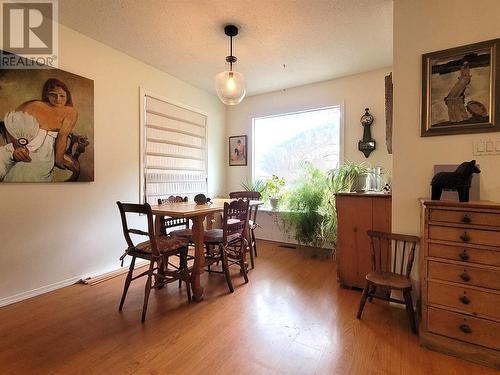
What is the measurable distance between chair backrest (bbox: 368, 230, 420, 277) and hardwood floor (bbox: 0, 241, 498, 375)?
0.34 metres

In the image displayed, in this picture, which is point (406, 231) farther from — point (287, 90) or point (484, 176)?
point (287, 90)

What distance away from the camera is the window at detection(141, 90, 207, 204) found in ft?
11.1

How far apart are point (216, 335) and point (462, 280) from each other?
1.58 meters

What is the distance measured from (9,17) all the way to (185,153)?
228cm

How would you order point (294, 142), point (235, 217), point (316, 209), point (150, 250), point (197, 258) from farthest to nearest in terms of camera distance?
point (294, 142) → point (316, 209) → point (235, 217) → point (197, 258) → point (150, 250)

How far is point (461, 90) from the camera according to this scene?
1841mm

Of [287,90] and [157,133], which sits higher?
[287,90]

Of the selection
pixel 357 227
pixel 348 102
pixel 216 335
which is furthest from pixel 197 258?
pixel 348 102

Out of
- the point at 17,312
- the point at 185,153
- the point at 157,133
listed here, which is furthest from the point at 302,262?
the point at 17,312

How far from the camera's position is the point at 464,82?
1828 millimetres

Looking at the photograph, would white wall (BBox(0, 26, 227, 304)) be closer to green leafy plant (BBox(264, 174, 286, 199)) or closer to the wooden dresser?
green leafy plant (BBox(264, 174, 286, 199))

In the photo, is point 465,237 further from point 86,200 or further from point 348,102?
point 86,200

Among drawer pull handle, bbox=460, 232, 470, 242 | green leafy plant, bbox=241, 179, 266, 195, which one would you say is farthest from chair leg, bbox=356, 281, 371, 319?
green leafy plant, bbox=241, 179, 266, 195

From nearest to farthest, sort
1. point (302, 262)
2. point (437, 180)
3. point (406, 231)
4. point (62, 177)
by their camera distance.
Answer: point (437, 180) → point (406, 231) → point (62, 177) → point (302, 262)
